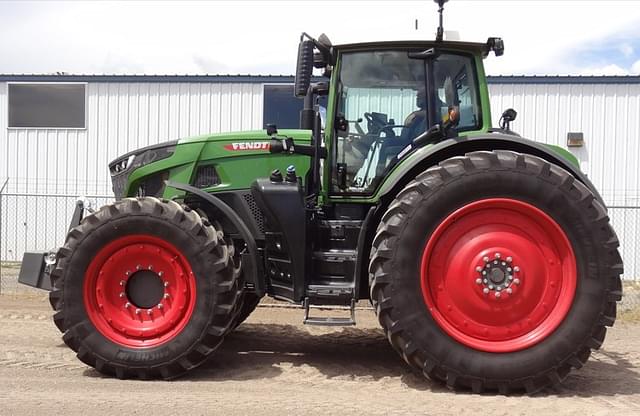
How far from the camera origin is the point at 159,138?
12.3 meters

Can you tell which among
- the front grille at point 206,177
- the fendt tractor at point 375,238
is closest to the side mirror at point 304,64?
the fendt tractor at point 375,238

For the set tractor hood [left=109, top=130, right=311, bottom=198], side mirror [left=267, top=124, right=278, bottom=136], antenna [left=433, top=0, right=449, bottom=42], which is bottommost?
tractor hood [left=109, top=130, right=311, bottom=198]

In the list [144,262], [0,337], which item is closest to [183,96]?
[0,337]

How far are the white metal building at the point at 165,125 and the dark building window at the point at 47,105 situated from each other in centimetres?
2

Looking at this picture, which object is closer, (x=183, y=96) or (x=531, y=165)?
(x=531, y=165)

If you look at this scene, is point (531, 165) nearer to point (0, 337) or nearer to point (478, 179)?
point (478, 179)

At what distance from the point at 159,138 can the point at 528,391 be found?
31.7 ft

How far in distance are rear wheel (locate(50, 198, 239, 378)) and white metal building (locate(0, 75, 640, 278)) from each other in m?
6.84

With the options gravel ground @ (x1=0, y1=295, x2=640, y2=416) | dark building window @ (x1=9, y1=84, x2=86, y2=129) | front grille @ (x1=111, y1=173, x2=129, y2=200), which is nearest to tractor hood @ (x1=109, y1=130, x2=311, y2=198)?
front grille @ (x1=111, y1=173, x2=129, y2=200)

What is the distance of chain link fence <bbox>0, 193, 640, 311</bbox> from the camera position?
11078 mm

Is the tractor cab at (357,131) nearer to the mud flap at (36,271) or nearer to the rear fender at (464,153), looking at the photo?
the rear fender at (464,153)

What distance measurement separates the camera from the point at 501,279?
14.2 ft

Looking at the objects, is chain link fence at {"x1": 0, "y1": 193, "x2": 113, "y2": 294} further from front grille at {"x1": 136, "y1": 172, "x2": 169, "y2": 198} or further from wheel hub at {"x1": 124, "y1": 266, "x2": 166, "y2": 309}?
wheel hub at {"x1": 124, "y1": 266, "x2": 166, "y2": 309}

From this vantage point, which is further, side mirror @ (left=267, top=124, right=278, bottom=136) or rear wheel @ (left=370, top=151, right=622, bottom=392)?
side mirror @ (left=267, top=124, right=278, bottom=136)
